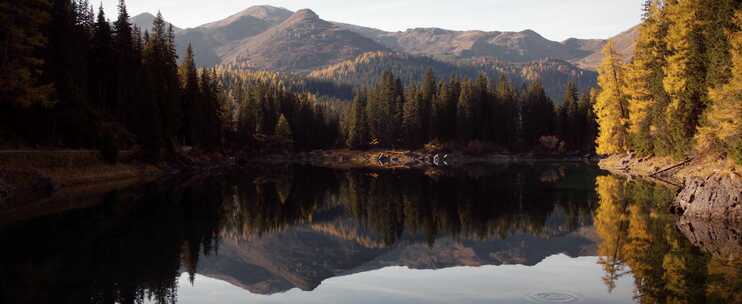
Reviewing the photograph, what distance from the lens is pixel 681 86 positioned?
48625 millimetres

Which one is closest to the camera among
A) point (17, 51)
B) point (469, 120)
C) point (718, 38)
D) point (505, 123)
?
point (17, 51)

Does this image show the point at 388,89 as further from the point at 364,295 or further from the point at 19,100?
the point at 364,295

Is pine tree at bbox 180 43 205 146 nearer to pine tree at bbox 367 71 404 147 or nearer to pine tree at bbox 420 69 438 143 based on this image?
pine tree at bbox 367 71 404 147

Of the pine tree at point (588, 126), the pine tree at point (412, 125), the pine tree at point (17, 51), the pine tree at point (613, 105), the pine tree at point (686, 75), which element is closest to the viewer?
the pine tree at point (17, 51)

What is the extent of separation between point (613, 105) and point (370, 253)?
2164 inches

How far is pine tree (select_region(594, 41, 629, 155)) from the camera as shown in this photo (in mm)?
68062

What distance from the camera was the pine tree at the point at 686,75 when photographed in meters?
47.5

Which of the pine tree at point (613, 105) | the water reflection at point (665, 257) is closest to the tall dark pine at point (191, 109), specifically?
the pine tree at point (613, 105)

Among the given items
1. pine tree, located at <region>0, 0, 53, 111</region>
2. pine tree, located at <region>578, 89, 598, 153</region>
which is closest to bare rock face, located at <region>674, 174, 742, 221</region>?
pine tree, located at <region>0, 0, 53, 111</region>

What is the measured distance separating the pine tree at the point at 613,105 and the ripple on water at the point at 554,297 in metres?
56.3

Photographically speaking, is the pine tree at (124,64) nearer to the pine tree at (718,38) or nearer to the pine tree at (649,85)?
the pine tree at (649,85)

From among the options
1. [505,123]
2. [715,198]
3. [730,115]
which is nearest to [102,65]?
[730,115]

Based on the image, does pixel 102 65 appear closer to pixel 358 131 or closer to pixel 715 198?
pixel 715 198

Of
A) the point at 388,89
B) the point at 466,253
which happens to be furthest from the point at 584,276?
the point at 388,89
